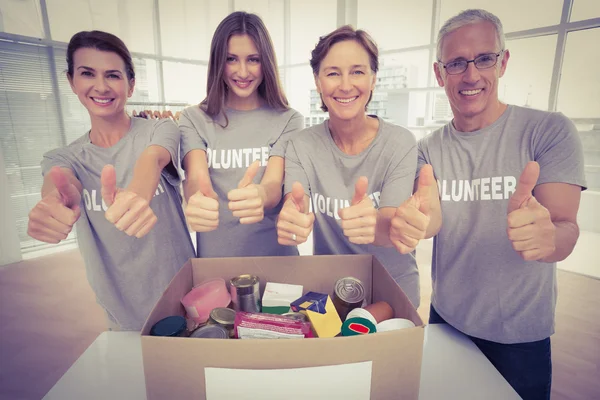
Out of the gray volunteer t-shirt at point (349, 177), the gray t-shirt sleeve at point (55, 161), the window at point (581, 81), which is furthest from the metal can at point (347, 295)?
the window at point (581, 81)

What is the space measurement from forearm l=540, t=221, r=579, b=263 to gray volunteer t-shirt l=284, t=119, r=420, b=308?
0.37 meters

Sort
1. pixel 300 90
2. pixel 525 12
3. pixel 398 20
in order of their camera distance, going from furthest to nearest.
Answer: pixel 300 90
pixel 398 20
pixel 525 12

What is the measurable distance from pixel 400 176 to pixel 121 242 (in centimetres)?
92

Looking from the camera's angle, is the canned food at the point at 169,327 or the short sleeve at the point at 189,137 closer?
the canned food at the point at 169,327

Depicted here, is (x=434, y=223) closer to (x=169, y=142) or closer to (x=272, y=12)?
(x=169, y=142)

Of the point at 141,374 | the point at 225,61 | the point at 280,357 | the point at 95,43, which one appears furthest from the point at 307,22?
the point at 280,357

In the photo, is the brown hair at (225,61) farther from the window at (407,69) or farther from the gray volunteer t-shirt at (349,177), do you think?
the window at (407,69)

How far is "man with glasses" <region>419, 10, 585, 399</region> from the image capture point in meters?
0.90

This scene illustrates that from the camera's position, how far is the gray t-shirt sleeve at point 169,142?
1.11 meters

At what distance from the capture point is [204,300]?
71 cm

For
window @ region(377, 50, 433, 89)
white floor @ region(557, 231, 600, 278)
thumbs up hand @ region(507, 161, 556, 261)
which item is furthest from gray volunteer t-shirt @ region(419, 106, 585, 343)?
window @ region(377, 50, 433, 89)

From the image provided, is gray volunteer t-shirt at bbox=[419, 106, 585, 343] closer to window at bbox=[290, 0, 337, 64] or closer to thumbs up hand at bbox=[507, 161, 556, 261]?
thumbs up hand at bbox=[507, 161, 556, 261]

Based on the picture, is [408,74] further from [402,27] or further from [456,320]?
[456,320]

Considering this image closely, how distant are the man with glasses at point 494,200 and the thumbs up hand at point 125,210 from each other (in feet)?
2.65
